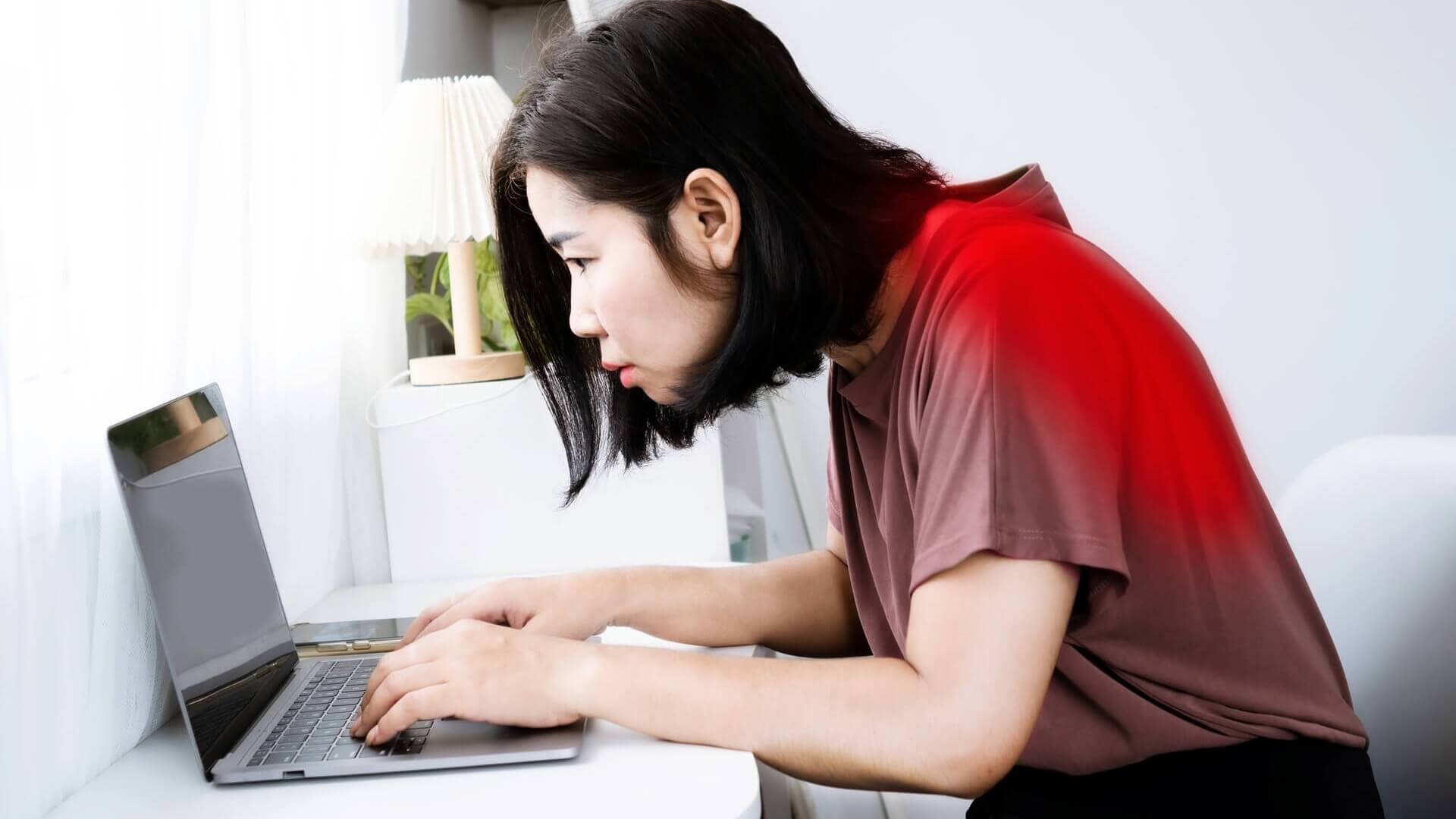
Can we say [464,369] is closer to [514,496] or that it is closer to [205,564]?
[514,496]

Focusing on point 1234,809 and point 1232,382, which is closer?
point 1234,809

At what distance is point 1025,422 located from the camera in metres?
0.65

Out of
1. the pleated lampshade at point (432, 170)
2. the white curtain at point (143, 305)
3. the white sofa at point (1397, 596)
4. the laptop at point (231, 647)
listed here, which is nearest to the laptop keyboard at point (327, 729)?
the laptop at point (231, 647)

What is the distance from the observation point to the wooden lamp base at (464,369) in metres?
1.28

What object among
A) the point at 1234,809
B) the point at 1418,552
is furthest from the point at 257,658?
the point at 1418,552

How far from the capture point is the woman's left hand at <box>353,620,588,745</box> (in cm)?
70

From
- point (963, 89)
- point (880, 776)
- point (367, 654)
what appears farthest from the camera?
point (963, 89)

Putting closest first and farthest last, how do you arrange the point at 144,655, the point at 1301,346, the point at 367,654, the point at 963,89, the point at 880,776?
the point at 880,776, the point at 144,655, the point at 367,654, the point at 1301,346, the point at 963,89

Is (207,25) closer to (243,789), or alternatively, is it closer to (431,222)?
(431,222)

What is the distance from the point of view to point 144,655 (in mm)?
805

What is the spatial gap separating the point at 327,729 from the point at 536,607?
0.18 m

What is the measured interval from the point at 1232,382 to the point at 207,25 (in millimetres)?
1428

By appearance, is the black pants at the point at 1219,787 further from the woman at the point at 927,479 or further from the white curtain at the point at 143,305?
the white curtain at the point at 143,305

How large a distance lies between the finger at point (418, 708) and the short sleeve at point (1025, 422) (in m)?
0.30
